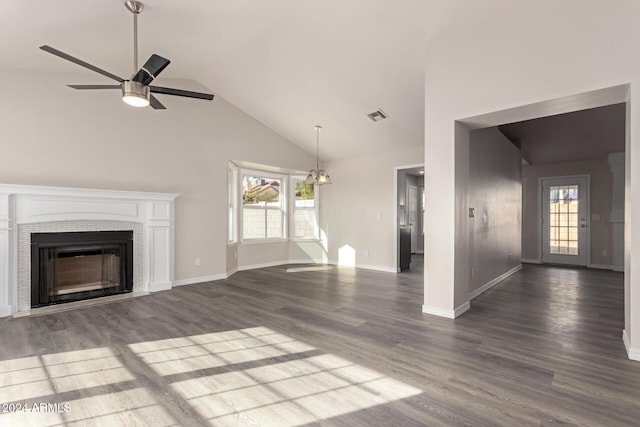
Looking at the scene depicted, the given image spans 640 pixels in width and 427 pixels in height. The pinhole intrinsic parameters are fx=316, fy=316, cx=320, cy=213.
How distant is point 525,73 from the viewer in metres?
3.01

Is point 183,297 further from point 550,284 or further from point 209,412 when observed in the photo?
point 550,284

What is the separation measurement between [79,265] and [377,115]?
5017mm

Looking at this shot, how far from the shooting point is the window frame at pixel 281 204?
6.73 m

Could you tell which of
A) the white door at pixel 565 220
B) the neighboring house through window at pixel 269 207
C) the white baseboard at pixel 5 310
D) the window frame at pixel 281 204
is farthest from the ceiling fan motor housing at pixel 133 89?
the white door at pixel 565 220

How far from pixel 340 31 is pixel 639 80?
288 centimetres

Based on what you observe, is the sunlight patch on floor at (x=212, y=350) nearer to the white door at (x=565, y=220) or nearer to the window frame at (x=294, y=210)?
the window frame at (x=294, y=210)

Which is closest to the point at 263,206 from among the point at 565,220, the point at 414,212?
the point at 414,212

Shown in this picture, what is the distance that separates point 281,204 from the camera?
7.73 metres

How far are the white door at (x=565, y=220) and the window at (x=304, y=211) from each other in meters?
5.85

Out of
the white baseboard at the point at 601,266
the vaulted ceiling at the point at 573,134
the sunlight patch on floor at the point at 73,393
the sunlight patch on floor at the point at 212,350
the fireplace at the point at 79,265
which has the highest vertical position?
the vaulted ceiling at the point at 573,134

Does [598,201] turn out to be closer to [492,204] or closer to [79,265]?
[492,204]

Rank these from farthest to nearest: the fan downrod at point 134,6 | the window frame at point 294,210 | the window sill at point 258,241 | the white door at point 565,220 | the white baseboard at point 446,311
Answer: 1. the window frame at point 294,210
2. the white door at point 565,220
3. the window sill at point 258,241
4. the white baseboard at point 446,311
5. the fan downrod at point 134,6

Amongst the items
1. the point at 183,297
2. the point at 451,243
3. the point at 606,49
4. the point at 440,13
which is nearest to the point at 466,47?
the point at 440,13

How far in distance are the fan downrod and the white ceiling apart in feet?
0.22
